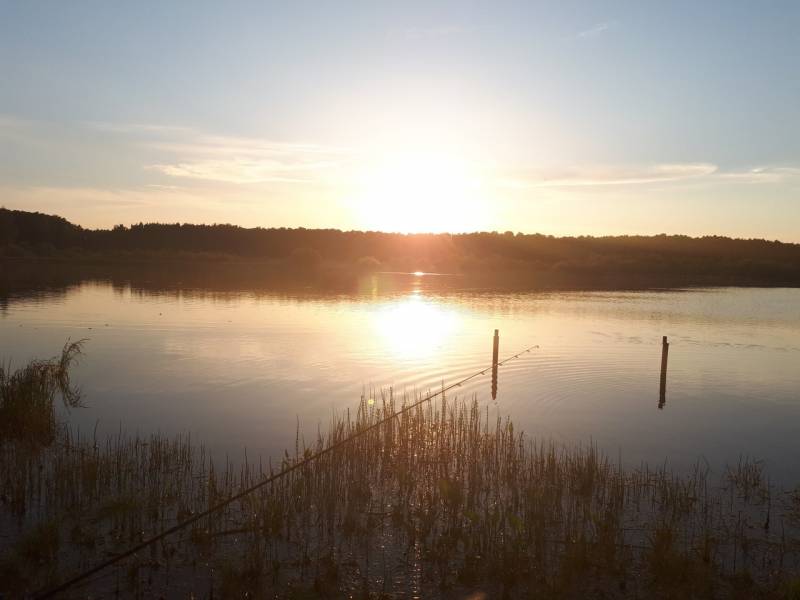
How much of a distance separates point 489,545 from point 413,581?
4.18ft

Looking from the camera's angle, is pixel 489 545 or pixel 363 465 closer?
pixel 489 545

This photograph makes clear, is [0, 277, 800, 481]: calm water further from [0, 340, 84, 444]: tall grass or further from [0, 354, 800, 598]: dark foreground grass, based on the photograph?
[0, 354, 800, 598]: dark foreground grass

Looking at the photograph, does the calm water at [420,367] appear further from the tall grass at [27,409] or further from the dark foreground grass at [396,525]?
the dark foreground grass at [396,525]

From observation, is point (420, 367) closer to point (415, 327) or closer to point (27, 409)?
point (415, 327)

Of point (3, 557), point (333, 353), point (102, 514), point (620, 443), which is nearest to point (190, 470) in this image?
point (102, 514)

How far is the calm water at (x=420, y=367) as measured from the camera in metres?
15.6

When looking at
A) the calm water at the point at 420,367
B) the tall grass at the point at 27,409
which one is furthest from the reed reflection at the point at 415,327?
the tall grass at the point at 27,409

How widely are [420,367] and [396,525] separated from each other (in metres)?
15.8

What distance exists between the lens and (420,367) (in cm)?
2509

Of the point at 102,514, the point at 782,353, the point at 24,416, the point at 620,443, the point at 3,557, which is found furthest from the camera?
the point at 782,353

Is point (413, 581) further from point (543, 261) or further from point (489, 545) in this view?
point (543, 261)

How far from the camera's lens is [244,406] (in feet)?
56.5

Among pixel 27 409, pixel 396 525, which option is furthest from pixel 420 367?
pixel 396 525

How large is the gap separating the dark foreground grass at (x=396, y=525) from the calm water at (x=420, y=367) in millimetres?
2411
